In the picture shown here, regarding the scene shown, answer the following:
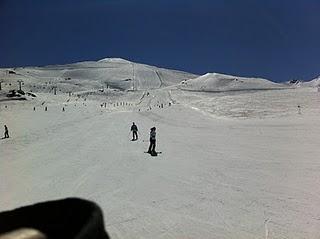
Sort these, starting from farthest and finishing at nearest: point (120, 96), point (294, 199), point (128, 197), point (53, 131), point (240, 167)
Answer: point (120, 96), point (53, 131), point (240, 167), point (128, 197), point (294, 199)

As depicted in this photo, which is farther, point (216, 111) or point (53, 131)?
point (216, 111)

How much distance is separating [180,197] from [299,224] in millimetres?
4853

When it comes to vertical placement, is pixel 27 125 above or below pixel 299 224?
below

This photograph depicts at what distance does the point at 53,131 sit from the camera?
4831 cm

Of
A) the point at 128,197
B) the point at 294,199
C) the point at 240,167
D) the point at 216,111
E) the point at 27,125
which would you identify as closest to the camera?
the point at 294,199

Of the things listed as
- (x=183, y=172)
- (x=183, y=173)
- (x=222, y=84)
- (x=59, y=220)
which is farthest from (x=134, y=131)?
(x=222, y=84)

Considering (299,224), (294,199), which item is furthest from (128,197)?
(299,224)

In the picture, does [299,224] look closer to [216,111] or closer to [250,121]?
[250,121]

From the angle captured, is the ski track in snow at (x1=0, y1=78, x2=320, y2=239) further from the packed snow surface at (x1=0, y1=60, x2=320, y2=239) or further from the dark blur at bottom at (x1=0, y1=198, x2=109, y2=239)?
the dark blur at bottom at (x1=0, y1=198, x2=109, y2=239)

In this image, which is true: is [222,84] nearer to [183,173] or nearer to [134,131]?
[134,131]

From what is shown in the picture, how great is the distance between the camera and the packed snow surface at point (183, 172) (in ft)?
48.1

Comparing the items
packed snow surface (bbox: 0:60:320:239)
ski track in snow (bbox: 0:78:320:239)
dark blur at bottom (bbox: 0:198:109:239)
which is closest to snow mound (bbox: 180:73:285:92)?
packed snow surface (bbox: 0:60:320:239)

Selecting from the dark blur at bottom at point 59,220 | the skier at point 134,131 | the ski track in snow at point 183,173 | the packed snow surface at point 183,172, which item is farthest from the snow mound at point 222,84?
the dark blur at bottom at point 59,220

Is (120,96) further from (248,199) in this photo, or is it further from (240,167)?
(248,199)
